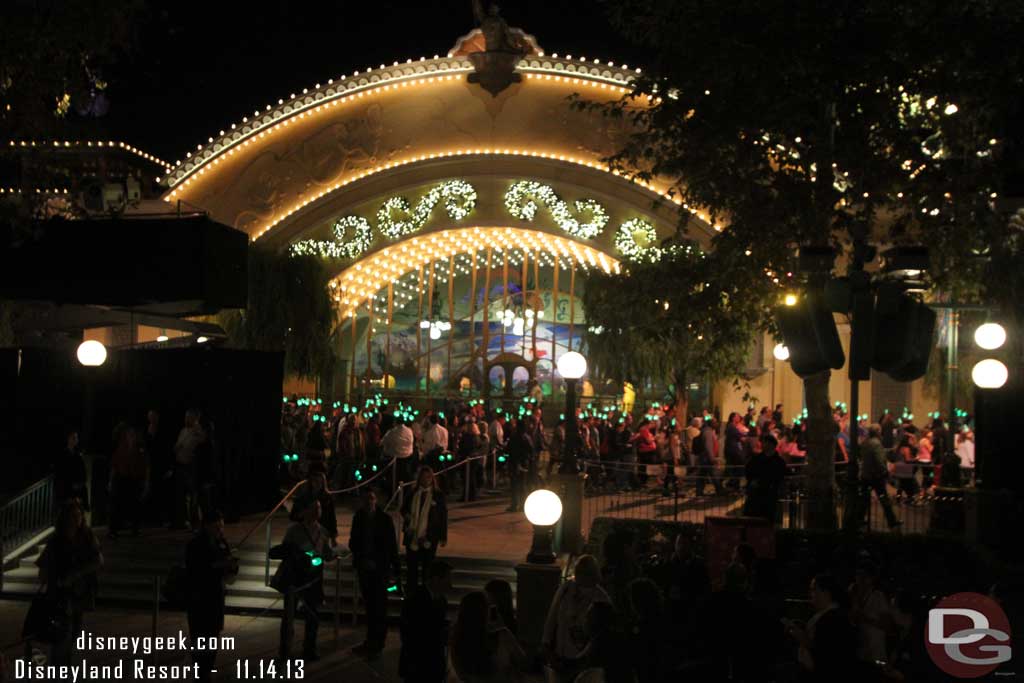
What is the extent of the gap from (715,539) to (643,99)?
832 inches

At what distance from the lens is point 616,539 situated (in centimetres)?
995

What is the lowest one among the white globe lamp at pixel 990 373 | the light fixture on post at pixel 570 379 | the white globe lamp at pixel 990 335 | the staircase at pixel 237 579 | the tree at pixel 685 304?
the staircase at pixel 237 579

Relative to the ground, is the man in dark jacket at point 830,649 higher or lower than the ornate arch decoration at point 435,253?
lower

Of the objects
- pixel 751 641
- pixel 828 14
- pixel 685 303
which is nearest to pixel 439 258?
pixel 685 303

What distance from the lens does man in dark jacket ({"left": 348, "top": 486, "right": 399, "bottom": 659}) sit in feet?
38.7

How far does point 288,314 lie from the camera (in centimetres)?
3031

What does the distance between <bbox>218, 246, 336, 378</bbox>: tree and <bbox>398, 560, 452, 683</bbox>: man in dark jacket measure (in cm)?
2247

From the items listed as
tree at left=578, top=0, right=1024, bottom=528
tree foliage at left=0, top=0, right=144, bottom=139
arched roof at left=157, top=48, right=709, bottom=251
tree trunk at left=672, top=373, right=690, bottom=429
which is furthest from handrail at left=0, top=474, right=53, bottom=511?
arched roof at left=157, top=48, right=709, bottom=251

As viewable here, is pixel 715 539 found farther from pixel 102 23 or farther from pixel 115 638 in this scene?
pixel 102 23

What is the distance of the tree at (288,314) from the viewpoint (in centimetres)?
3006

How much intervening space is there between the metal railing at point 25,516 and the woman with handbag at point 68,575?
6.28 metres

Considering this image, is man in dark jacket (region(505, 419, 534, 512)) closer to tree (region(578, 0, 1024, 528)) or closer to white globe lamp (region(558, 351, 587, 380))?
tree (region(578, 0, 1024, 528))

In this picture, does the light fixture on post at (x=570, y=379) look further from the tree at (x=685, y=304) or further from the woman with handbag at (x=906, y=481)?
the woman with handbag at (x=906, y=481)

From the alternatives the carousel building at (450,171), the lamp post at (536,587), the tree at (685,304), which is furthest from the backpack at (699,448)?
the lamp post at (536,587)
